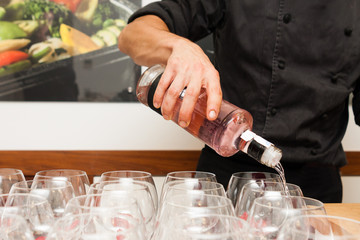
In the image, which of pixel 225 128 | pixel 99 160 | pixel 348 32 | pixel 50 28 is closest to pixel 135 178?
pixel 225 128

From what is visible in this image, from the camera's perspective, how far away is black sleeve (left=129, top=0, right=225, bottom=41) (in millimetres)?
1330

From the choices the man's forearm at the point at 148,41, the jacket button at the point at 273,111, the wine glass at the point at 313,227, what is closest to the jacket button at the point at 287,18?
the jacket button at the point at 273,111

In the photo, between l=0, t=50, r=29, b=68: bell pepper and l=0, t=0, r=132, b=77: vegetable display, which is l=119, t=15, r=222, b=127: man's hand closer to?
l=0, t=0, r=132, b=77: vegetable display

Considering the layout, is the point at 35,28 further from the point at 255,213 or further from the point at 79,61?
the point at 255,213

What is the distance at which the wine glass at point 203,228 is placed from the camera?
1.55 feet

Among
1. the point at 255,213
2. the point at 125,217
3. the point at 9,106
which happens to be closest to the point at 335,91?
the point at 255,213

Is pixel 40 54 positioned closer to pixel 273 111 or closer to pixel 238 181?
pixel 273 111

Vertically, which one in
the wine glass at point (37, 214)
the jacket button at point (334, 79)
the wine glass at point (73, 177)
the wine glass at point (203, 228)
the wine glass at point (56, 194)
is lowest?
the wine glass at point (73, 177)

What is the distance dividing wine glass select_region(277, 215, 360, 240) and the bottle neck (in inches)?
10.3

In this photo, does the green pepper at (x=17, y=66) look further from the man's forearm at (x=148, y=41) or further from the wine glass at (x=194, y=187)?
the wine glass at (x=194, y=187)

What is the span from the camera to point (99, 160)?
2184 mm

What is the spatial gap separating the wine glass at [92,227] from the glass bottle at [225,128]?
0.37 meters

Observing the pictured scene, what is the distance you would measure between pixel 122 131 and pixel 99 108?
0.18 metres

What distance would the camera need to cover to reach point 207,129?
96 cm
